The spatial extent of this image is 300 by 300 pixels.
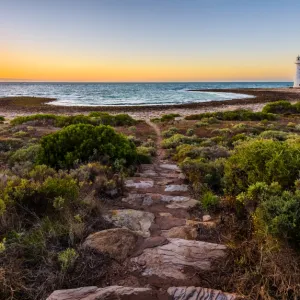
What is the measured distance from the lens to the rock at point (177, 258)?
3.07 metres

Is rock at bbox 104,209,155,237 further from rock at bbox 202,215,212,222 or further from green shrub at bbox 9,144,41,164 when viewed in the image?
green shrub at bbox 9,144,41,164

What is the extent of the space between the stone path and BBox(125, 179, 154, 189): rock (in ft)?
2.10

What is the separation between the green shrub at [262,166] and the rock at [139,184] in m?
1.89

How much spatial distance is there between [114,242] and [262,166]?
9.10 ft

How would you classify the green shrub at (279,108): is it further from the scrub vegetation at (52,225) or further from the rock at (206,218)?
the rock at (206,218)

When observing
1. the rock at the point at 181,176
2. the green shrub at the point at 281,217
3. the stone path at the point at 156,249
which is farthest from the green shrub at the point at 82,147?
the green shrub at the point at 281,217

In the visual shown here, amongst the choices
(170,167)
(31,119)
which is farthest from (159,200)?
(31,119)

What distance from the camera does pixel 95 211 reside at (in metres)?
4.38

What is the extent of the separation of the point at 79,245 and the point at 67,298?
833 mm

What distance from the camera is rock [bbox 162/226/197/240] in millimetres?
3855

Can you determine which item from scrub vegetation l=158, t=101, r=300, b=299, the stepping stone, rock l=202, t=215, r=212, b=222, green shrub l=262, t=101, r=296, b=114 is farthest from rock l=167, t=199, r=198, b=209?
green shrub l=262, t=101, r=296, b=114

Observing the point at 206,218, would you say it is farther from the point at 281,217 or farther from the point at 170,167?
the point at 170,167

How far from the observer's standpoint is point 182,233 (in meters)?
3.94

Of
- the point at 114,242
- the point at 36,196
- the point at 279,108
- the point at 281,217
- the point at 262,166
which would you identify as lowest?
the point at 114,242
